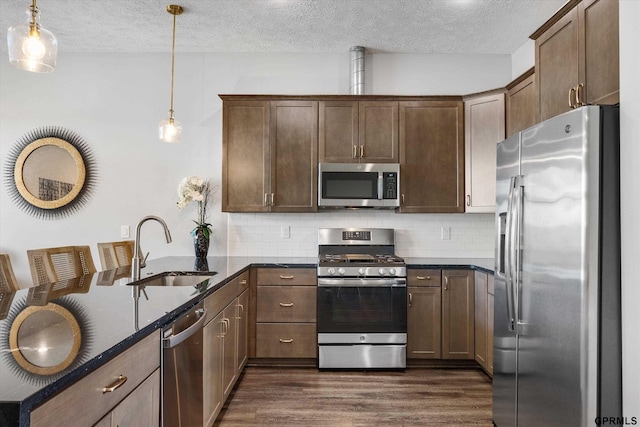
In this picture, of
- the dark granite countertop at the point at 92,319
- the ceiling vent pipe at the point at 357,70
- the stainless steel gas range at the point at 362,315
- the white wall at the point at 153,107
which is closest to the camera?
the dark granite countertop at the point at 92,319

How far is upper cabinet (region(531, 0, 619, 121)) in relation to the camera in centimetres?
187

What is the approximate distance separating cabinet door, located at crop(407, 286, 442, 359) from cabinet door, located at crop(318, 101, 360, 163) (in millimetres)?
1300

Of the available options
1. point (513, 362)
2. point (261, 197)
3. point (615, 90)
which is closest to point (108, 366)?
point (513, 362)

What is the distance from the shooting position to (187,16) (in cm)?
331

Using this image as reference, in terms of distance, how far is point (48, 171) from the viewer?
3975 millimetres

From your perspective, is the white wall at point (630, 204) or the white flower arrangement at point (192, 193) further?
the white flower arrangement at point (192, 193)

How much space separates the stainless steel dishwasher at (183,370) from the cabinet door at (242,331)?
1.00 m

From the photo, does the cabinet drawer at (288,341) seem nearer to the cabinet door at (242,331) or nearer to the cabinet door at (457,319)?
the cabinet door at (242,331)

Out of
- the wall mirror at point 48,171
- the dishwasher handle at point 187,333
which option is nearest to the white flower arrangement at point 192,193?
the wall mirror at point 48,171

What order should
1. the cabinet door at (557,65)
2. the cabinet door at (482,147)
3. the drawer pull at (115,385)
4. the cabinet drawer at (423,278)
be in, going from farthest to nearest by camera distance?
the cabinet door at (482,147), the cabinet drawer at (423,278), the cabinet door at (557,65), the drawer pull at (115,385)

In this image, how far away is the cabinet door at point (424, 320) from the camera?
11.4 feet

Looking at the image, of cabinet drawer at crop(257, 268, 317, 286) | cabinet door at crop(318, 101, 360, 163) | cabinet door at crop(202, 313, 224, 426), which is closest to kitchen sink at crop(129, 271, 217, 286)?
cabinet door at crop(202, 313, 224, 426)

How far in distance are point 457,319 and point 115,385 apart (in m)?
2.89

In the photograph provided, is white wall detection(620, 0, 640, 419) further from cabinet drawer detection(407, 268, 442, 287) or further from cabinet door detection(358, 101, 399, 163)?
cabinet door detection(358, 101, 399, 163)
